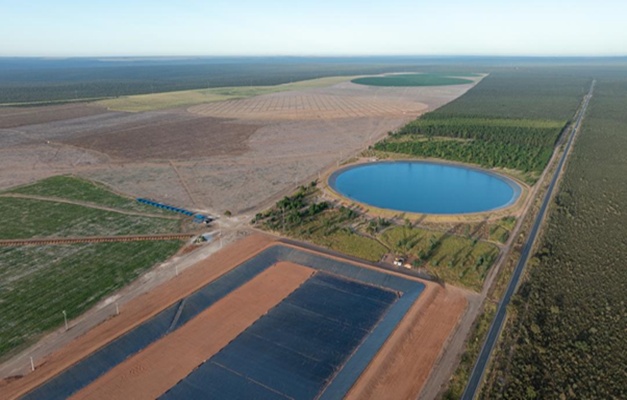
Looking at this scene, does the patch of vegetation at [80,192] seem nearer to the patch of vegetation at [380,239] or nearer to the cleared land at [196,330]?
the patch of vegetation at [380,239]

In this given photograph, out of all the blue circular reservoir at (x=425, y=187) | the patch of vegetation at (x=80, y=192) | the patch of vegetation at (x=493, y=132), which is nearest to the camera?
the blue circular reservoir at (x=425, y=187)

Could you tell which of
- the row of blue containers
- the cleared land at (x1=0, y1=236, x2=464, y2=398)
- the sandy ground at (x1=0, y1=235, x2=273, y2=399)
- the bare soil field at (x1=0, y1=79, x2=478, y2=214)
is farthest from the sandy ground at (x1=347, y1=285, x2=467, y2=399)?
the bare soil field at (x1=0, y1=79, x2=478, y2=214)

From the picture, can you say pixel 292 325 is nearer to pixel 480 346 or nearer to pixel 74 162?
pixel 480 346

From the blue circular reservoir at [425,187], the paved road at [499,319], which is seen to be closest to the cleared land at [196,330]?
the paved road at [499,319]

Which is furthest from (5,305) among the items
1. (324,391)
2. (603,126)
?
(603,126)

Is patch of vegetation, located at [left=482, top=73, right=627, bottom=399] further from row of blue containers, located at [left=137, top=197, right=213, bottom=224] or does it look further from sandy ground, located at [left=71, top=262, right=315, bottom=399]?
row of blue containers, located at [left=137, top=197, right=213, bottom=224]
